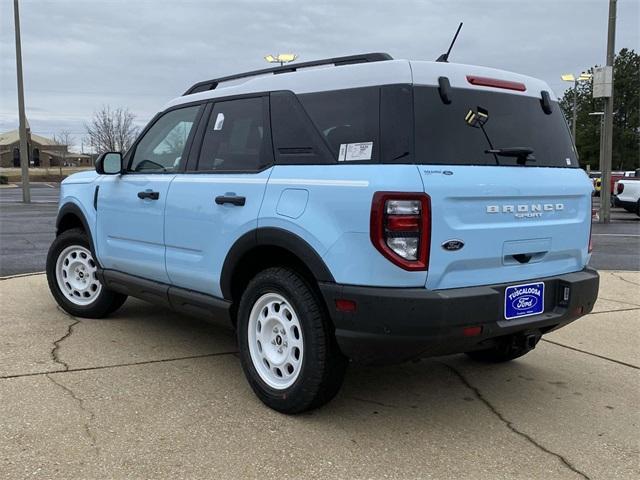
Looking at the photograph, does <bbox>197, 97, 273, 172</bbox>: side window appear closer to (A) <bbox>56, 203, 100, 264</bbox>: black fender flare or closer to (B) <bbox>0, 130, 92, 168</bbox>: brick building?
(A) <bbox>56, 203, 100, 264</bbox>: black fender flare

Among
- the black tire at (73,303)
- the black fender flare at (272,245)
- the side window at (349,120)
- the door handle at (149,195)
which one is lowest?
the black tire at (73,303)

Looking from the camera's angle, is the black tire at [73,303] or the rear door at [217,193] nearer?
the rear door at [217,193]

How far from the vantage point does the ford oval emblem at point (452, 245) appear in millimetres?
3092

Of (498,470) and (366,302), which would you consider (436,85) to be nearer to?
(366,302)

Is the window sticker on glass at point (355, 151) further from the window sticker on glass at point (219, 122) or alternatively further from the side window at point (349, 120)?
the window sticker on glass at point (219, 122)

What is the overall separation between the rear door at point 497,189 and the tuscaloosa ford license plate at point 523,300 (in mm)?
66

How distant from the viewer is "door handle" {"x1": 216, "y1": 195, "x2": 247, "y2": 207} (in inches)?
148

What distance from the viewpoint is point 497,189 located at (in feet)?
10.8

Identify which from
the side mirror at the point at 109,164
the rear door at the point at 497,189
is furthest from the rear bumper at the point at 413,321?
the side mirror at the point at 109,164

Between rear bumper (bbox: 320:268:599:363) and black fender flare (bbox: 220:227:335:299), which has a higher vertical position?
black fender flare (bbox: 220:227:335:299)

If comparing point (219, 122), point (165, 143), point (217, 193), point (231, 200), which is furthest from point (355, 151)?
point (165, 143)

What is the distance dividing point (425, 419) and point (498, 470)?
67cm

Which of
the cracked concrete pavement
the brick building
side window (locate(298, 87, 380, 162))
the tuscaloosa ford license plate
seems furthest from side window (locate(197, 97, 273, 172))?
the brick building

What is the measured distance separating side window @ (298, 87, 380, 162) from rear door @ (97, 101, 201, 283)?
1.33 metres
